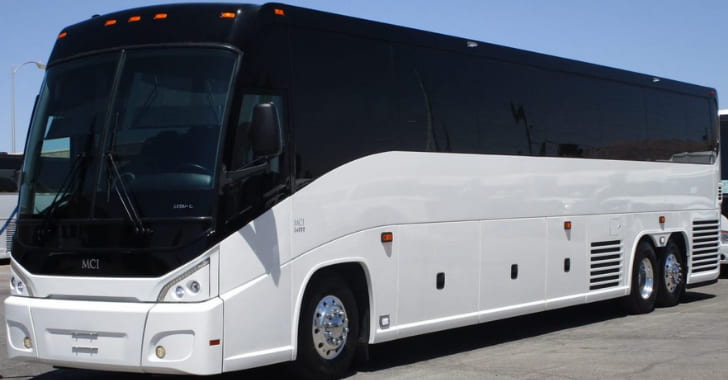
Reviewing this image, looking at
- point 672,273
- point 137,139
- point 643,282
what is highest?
point 137,139

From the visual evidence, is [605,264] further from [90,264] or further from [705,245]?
[90,264]

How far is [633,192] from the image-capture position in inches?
582

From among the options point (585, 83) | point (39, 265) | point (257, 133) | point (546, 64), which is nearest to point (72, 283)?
point (39, 265)

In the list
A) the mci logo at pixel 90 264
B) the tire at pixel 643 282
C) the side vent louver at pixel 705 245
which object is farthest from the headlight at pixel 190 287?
the side vent louver at pixel 705 245

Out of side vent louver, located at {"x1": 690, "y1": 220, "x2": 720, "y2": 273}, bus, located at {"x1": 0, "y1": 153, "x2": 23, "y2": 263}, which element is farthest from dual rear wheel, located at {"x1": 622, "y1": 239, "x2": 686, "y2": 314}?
bus, located at {"x1": 0, "y1": 153, "x2": 23, "y2": 263}

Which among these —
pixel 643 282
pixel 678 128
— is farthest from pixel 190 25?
pixel 678 128

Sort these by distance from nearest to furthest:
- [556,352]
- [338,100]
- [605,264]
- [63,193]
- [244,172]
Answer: [244,172] → [63,193] → [338,100] → [556,352] → [605,264]

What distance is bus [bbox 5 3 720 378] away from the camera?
8023mm

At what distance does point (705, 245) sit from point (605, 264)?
3672mm

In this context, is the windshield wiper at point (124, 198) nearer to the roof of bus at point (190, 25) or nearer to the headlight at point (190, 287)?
the headlight at point (190, 287)

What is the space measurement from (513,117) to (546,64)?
4.53ft

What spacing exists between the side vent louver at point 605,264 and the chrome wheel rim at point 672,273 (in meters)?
1.77

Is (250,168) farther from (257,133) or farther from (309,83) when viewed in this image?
(309,83)

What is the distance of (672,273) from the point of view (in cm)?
1600
